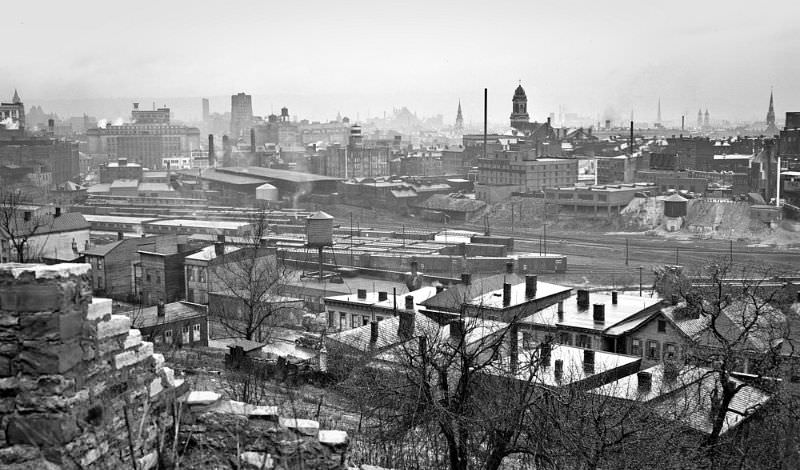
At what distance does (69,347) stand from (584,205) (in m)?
51.9

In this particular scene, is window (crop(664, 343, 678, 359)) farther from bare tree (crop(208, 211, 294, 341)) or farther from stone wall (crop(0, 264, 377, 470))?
stone wall (crop(0, 264, 377, 470))

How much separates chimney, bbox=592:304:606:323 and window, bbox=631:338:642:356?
40.9 inches

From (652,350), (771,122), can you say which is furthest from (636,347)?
(771,122)

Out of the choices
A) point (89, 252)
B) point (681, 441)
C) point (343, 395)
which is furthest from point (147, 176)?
point (681, 441)

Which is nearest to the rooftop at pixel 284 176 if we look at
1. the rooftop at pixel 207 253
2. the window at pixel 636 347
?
the rooftop at pixel 207 253

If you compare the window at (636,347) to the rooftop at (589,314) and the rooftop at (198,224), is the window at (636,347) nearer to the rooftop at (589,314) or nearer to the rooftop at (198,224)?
the rooftop at (589,314)

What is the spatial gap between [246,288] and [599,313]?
990 cm

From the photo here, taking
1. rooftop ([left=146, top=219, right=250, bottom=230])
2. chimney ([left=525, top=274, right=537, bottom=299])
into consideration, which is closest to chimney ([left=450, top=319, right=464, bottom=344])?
chimney ([left=525, top=274, right=537, bottom=299])

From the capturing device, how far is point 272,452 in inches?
197

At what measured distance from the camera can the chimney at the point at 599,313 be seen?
21703mm

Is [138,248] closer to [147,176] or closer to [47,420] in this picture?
[47,420]

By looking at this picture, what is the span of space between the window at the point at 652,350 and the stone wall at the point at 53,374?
1753cm

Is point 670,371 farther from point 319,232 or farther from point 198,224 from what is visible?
point 198,224

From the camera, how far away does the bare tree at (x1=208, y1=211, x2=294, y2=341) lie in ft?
76.4
